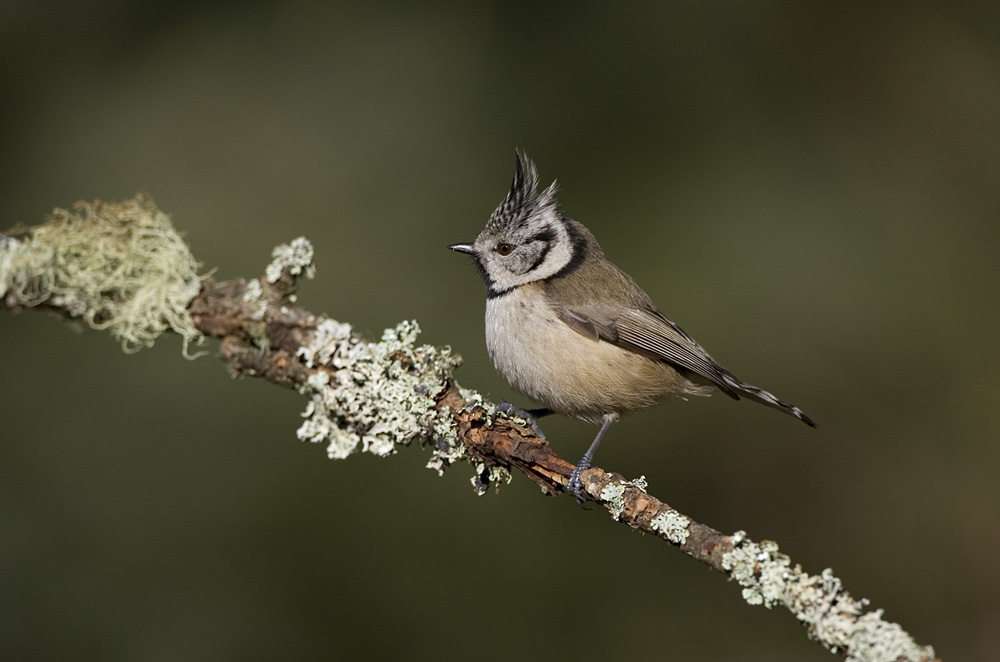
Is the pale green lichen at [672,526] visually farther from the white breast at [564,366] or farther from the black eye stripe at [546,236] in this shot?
the black eye stripe at [546,236]

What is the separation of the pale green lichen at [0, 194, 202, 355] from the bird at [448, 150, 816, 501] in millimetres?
1226

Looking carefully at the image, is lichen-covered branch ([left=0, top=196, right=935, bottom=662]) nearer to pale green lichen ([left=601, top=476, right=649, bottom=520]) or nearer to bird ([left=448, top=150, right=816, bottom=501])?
pale green lichen ([left=601, top=476, right=649, bottom=520])

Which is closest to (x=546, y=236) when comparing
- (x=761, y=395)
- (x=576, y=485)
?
(x=761, y=395)

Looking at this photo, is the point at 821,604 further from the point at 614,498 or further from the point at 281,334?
the point at 281,334

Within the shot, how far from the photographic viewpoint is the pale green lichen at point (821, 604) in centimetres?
186

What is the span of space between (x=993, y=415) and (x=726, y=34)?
288 cm

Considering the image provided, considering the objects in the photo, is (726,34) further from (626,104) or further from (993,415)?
(993,415)

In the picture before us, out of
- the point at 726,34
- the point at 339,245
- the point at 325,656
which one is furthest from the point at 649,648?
the point at 726,34

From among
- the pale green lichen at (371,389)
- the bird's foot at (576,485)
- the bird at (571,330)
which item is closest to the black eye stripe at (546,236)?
the bird at (571,330)

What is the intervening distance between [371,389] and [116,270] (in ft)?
3.43

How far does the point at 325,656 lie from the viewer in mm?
4152

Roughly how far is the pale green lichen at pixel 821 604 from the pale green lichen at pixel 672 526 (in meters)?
0.13

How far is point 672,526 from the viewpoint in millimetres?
2268

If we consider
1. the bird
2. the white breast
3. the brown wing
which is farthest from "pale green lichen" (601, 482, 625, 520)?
the brown wing
